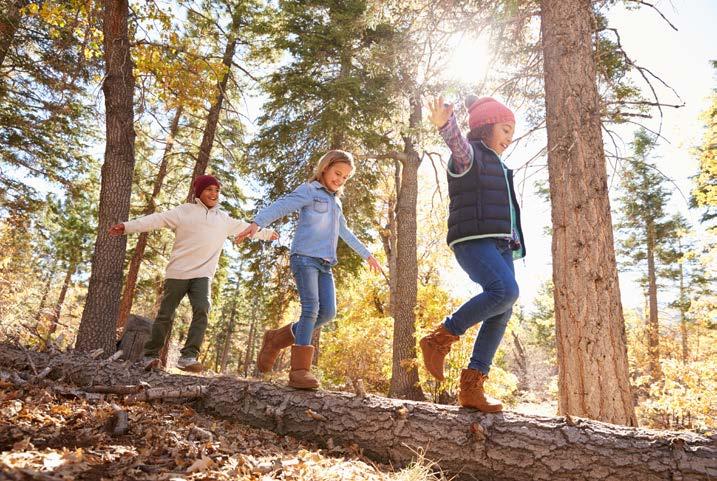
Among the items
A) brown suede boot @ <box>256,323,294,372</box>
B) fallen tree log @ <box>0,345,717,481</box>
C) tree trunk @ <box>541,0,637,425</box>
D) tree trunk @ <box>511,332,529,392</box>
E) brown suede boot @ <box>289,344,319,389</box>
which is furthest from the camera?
tree trunk @ <box>511,332,529,392</box>

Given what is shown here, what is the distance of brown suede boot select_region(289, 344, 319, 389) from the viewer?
3.43 m

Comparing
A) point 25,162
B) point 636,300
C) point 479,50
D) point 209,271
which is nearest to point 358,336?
point 209,271

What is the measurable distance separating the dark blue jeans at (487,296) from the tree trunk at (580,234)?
72 cm

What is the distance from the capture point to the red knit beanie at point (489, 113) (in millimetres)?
3316

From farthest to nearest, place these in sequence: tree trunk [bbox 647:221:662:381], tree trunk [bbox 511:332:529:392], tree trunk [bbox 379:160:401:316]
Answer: tree trunk [bbox 511:332:529:392]
tree trunk [bbox 647:221:662:381]
tree trunk [bbox 379:160:401:316]

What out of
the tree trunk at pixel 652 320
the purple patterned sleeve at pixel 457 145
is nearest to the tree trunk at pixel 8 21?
the purple patterned sleeve at pixel 457 145

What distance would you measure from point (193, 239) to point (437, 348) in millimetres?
3246

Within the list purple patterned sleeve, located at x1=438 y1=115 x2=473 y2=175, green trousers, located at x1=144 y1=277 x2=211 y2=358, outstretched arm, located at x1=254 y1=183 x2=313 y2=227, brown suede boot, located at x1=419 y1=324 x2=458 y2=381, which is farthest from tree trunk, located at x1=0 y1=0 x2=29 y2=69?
brown suede boot, located at x1=419 y1=324 x2=458 y2=381

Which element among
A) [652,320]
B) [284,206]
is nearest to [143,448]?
[284,206]

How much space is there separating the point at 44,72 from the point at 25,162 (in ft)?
8.79

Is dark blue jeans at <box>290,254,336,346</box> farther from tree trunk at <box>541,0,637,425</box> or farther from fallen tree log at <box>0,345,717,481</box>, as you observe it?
tree trunk at <box>541,0,637,425</box>

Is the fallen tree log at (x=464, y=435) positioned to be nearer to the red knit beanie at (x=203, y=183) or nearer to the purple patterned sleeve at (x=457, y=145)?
the purple patterned sleeve at (x=457, y=145)

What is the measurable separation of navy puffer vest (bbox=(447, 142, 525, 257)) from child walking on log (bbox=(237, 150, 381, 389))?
1.13 meters

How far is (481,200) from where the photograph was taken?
10.1ft
